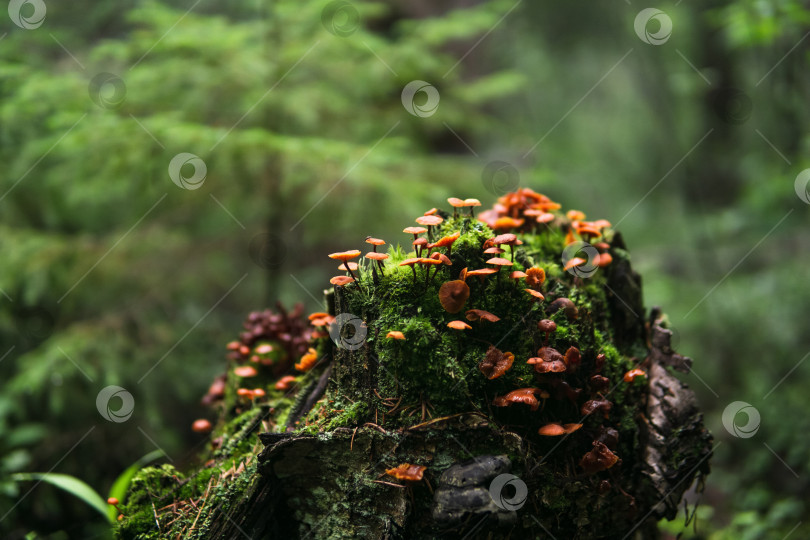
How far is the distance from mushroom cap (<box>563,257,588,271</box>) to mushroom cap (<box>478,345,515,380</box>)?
868 millimetres

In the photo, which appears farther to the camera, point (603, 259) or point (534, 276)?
point (603, 259)

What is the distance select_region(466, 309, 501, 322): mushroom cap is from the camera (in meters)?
2.55

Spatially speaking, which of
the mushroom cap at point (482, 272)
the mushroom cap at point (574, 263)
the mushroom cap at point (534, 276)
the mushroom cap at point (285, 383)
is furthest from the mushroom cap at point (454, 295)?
the mushroom cap at point (285, 383)

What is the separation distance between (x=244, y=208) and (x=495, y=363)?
18.2 ft

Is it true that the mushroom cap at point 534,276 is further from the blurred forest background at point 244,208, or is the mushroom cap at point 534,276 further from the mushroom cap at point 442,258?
the blurred forest background at point 244,208

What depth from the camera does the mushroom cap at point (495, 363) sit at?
2.48m

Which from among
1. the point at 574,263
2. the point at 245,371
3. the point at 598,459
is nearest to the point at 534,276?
the point at 574,263

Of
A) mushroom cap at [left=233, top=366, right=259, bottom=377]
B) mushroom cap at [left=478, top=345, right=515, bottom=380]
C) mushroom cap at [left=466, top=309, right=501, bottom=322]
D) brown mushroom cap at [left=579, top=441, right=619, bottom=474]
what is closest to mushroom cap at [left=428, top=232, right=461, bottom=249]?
mushroom cap at [left=466, top=309, right=501, bottom=322]

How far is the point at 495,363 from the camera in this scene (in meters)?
2.53

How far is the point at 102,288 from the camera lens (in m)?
6.39

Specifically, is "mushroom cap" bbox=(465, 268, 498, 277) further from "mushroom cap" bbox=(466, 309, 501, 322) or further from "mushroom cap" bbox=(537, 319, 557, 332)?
"mushroom cap" bbox=(537, 319, 557, 332)

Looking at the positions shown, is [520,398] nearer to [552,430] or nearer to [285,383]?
[552,430]

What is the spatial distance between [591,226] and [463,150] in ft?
18.5

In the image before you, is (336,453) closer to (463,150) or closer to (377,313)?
(377,313)
